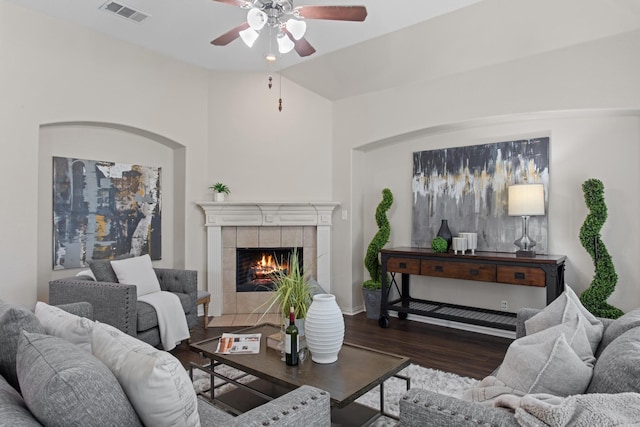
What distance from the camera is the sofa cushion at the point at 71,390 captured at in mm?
1046

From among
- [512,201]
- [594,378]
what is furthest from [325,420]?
[512,201]

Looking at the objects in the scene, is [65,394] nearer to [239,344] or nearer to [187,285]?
[239,344]

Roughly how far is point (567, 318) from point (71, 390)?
1.97 m

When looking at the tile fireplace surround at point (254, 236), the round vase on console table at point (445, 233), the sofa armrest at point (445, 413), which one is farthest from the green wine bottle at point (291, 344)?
the tile fireplace surround at point (254, 236)

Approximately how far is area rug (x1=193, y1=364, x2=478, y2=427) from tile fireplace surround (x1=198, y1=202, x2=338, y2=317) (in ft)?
6.44

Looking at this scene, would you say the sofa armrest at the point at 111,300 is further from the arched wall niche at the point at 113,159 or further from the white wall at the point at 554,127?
the white wall at the point at 554,127

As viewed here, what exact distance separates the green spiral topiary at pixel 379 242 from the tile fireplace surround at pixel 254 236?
0.63 m

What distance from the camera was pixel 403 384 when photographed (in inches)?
118

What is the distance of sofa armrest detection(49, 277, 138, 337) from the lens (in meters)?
3.27

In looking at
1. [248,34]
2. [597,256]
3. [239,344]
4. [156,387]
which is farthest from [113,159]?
[597,256]

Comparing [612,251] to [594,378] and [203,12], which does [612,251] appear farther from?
[203,12]

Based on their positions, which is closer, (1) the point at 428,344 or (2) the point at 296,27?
(2) the point at 296,27

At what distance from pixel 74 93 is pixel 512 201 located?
4.41m

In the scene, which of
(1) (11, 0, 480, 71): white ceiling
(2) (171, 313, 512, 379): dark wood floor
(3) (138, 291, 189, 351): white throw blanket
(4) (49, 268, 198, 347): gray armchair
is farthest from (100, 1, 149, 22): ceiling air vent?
(2) (171, 313, 512, 379): dark wood floor
